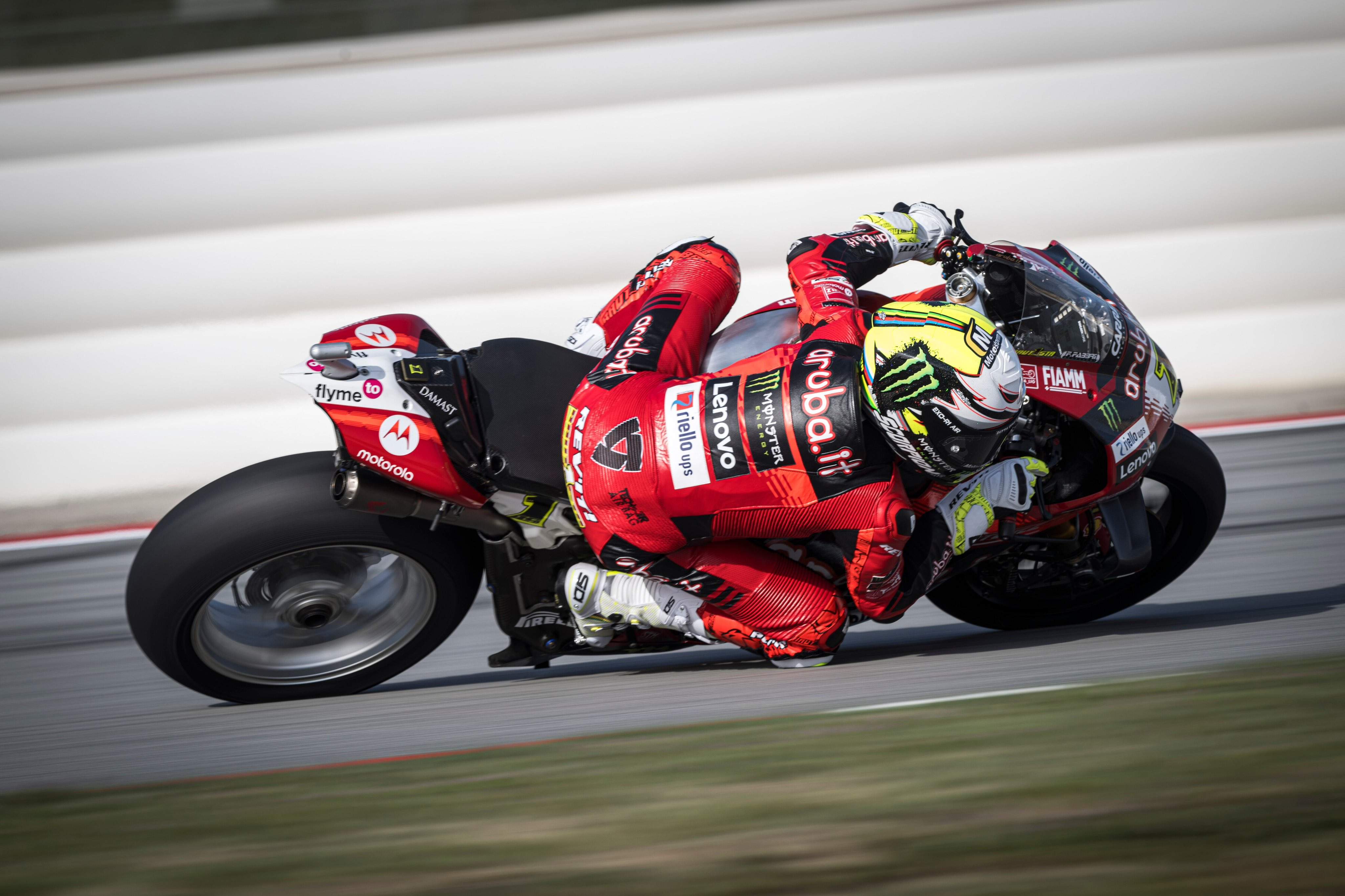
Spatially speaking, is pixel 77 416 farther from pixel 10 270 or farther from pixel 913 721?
pixel 913 721

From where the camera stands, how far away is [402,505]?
2896 mm

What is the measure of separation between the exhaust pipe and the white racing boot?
249mm

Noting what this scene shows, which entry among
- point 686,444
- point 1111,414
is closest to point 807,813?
point 686,444

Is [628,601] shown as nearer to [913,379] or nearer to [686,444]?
[686,444]

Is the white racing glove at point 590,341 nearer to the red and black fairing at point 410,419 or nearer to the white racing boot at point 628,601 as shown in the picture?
the red and black fairing at point 410,419

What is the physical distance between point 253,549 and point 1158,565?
2751mm

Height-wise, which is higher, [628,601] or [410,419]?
[410,419]

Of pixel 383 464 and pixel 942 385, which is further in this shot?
pixel 383 464

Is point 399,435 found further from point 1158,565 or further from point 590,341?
point 1158,565

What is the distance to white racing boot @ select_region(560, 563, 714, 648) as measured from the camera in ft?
9.92

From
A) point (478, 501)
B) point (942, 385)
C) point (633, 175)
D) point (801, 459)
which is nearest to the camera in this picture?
point (942, 385)

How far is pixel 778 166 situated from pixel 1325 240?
11.7 feet

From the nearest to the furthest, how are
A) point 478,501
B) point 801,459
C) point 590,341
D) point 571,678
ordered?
1. point 801,459
2. point 478,501
3. point 590,341
4. point 571,678

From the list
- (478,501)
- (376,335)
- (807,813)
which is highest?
(376,335)
